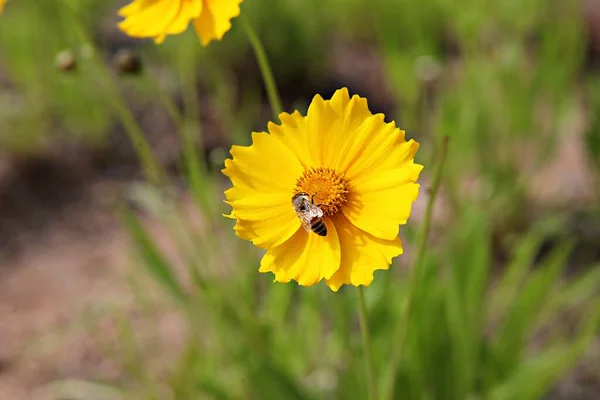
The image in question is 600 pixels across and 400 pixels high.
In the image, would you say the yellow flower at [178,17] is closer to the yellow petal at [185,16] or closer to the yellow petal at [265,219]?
the yellow petal at [185,16]

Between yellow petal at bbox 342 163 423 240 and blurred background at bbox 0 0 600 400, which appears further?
blurred background at bbox 0 0 600 400

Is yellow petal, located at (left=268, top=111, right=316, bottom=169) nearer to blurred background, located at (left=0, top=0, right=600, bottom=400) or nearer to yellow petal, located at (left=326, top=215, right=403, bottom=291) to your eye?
yellow petal, located at (left=326, top=215, right=403, bottom=291)

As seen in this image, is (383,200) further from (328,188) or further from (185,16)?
(185,16)

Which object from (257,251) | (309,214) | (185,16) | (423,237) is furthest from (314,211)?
(257,251)

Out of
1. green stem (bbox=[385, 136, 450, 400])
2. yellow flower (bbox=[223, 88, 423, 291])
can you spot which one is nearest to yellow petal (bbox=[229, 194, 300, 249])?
yellow flower (bbox=[223, 88, 423, 291])

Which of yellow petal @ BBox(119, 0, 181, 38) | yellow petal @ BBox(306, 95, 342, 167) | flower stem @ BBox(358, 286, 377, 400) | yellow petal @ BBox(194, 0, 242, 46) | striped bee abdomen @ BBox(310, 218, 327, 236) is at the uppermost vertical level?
yellow petal @ BBox(119, 0, 181, 38)

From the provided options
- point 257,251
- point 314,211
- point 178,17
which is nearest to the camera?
point 314,211

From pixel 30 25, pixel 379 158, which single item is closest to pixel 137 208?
pixel 30 25

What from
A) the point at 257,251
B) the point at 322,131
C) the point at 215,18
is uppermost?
the point at 257,251
